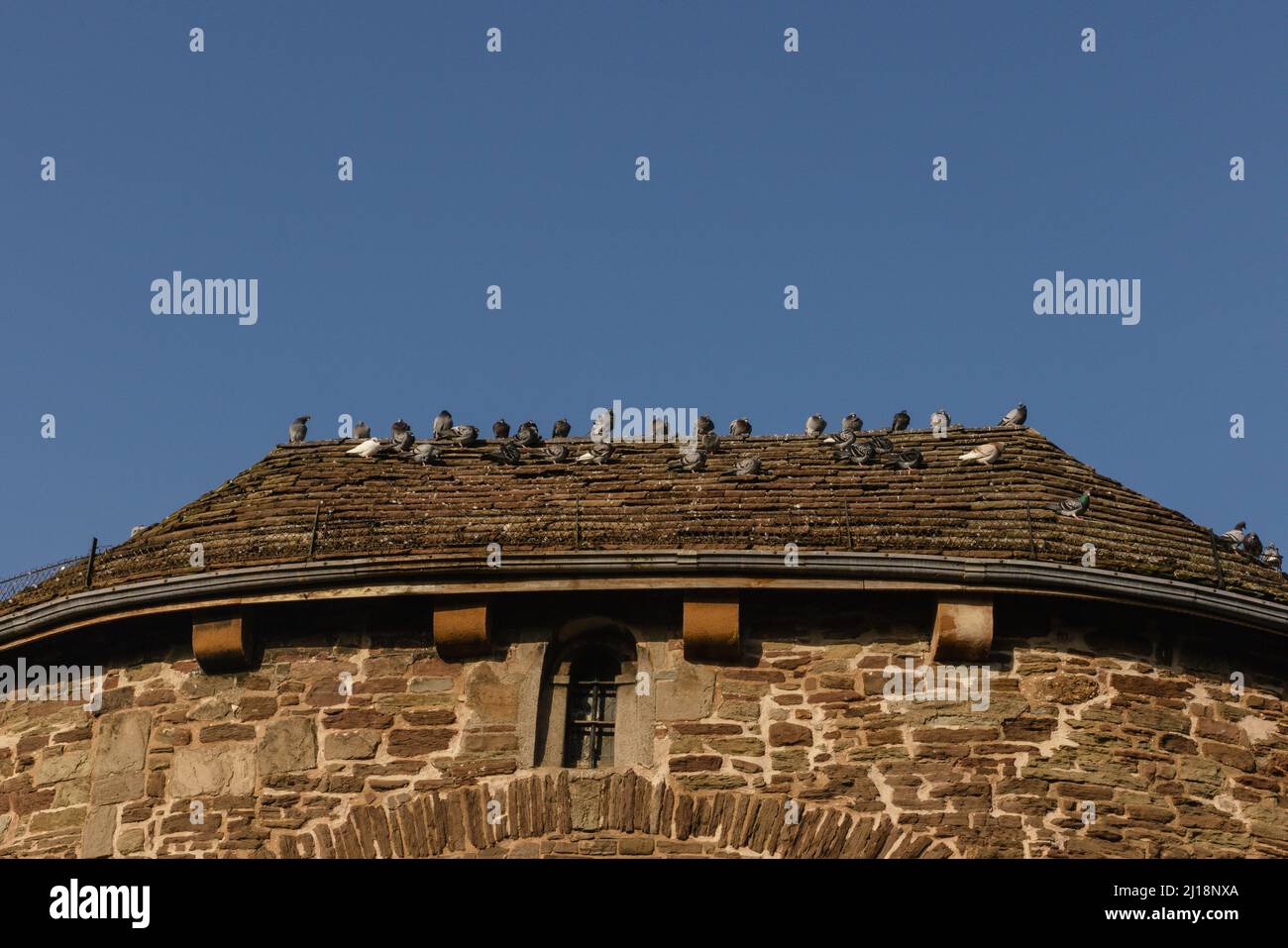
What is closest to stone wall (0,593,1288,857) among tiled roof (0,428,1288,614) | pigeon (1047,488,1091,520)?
tiled roof (0,428,1288,614)

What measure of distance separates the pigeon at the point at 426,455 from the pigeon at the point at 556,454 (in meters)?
0.84

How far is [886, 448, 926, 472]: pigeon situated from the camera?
53.9ft

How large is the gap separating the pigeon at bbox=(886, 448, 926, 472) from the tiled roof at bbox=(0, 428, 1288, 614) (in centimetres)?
10

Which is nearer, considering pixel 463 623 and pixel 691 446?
pixel 463 623

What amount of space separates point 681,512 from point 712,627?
4.82ft

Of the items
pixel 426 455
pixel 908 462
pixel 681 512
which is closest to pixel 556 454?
pixel 426 455

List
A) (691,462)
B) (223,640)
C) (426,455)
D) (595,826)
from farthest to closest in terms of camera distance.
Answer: (426,455) → (691,462) → (223,640) → (595,826)

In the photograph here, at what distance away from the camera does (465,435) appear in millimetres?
17547

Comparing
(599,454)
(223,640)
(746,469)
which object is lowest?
(223,640)

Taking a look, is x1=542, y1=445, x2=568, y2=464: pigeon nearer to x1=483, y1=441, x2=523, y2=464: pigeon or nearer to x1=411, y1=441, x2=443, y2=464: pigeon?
x1=483, y1=441, x2=523, y2=464: pigeon

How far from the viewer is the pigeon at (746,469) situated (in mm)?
16312

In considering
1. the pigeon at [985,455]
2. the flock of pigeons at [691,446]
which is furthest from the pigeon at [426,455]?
the pigeon at [985,455]

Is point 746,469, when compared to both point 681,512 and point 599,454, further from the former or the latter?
point 599,454
